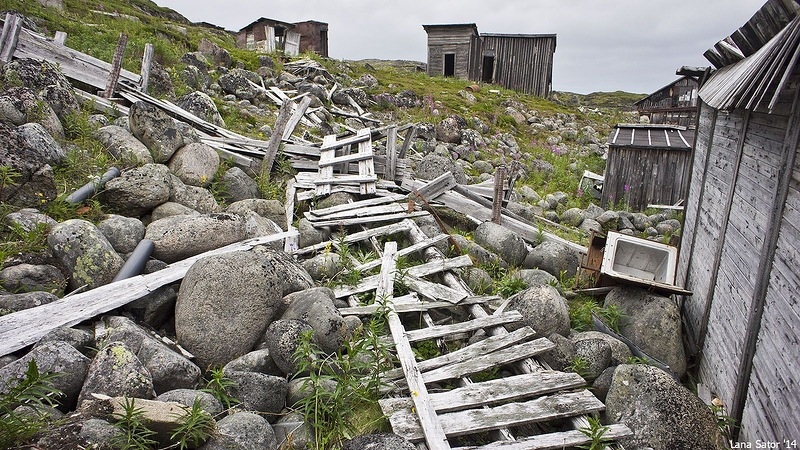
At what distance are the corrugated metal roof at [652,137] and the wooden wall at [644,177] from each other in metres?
0.12

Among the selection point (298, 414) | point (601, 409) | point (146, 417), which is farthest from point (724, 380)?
point (146, 417)

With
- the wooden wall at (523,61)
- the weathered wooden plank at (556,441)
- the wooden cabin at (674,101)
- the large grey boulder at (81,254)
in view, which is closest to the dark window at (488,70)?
the wooden wall at (523,61)

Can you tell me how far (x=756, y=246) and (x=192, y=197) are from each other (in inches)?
265

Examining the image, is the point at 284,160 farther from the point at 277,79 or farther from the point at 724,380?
the point at 277,79

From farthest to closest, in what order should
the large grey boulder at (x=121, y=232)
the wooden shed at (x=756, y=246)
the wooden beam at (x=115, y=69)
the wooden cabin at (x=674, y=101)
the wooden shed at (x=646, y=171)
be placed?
the wooden cabin at (x=674, y=101)
the wooden shed at (x=646, y=171)
the wooden beam at (x=115, y=69)
the large grey boulder at (x=121, y=232)
the wooden shed at (x=756, y=246)

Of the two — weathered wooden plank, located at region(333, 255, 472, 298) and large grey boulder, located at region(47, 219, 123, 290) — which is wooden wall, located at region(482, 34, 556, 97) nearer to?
weathered wooden plank, located at region(333, 255, 472, 298)

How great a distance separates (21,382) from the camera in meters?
2.77

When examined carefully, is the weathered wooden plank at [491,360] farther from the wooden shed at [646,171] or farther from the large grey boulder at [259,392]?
the wooden shed at [646,171]

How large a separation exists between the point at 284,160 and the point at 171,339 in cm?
542

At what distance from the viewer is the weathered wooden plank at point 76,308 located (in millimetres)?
3824

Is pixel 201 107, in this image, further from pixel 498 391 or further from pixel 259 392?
pixel 498 391

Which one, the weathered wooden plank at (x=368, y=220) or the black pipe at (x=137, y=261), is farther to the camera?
the weathered wooden plank at (x=368, y=220)

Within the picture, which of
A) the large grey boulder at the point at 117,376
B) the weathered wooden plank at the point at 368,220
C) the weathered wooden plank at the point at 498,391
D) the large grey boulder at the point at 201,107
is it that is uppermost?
the large grey boulder at the point at 201,107

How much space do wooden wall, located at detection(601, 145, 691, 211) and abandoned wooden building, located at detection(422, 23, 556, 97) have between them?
1786cm
